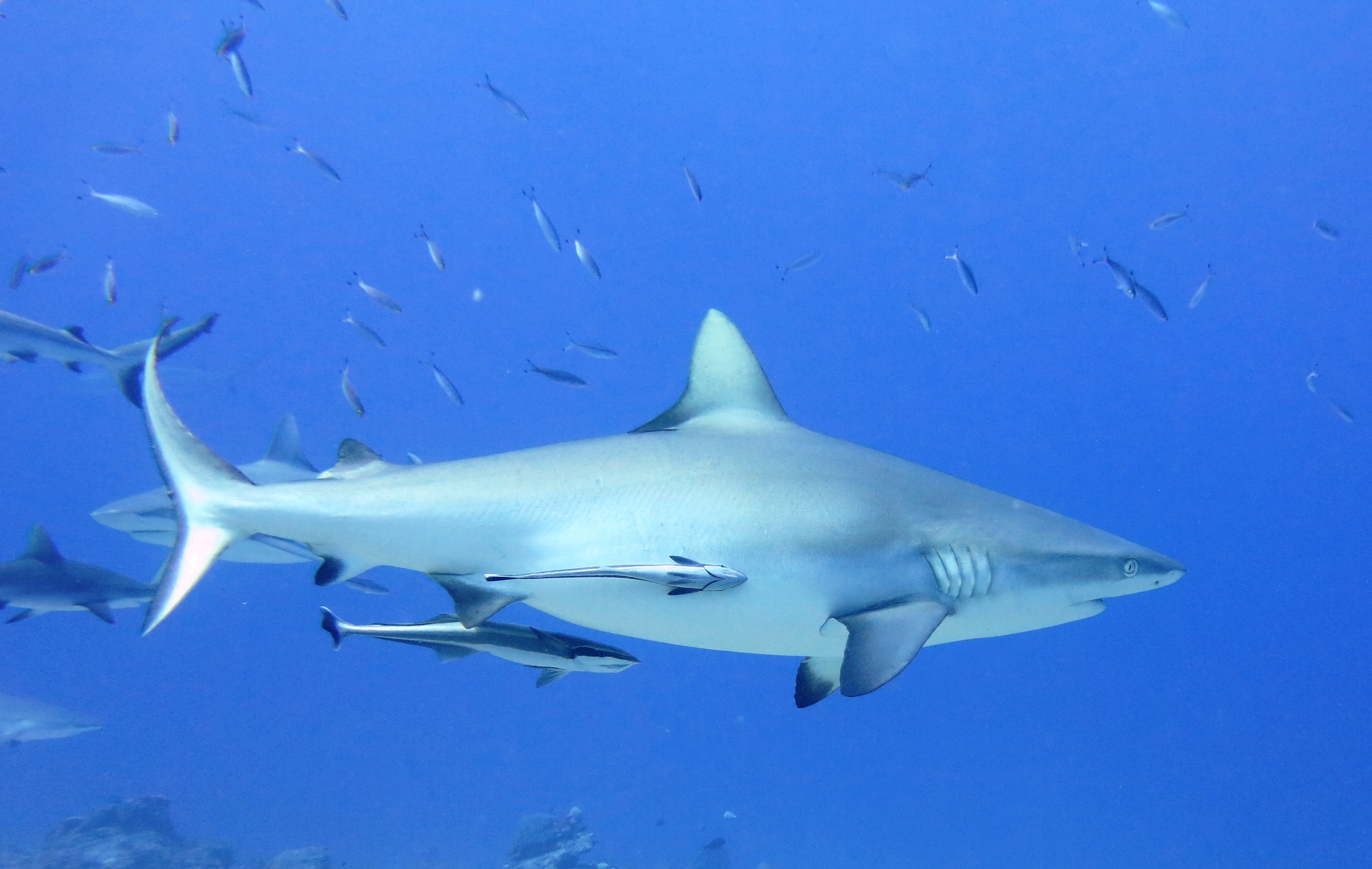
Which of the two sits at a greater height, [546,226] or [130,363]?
[546,226]

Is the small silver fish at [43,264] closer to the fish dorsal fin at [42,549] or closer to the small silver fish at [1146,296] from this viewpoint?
the fish dorsal fin at [42,549]

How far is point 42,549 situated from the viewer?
6012mm

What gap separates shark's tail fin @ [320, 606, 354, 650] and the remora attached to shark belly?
372mm

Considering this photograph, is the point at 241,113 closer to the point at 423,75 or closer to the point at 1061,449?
the point at 423,75

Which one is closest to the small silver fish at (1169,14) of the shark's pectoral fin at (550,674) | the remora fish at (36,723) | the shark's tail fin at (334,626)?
the shark's pectoral fin at (550,674)

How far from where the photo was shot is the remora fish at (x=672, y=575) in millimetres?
2275

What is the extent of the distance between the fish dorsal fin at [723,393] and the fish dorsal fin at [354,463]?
105cm

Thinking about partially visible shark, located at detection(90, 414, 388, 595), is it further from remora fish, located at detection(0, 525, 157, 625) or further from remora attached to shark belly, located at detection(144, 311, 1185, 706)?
remora attached to shark belly, located at detection(144, 311, 1185, 706)

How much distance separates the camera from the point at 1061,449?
161 feet

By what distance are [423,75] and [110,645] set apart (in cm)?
5414

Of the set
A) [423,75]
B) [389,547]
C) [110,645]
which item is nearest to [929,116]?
[423,75]

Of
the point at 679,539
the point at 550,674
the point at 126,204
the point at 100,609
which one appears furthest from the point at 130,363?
the point at 679,539

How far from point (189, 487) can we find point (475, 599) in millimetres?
1045

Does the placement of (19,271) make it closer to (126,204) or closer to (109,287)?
(126,204)
